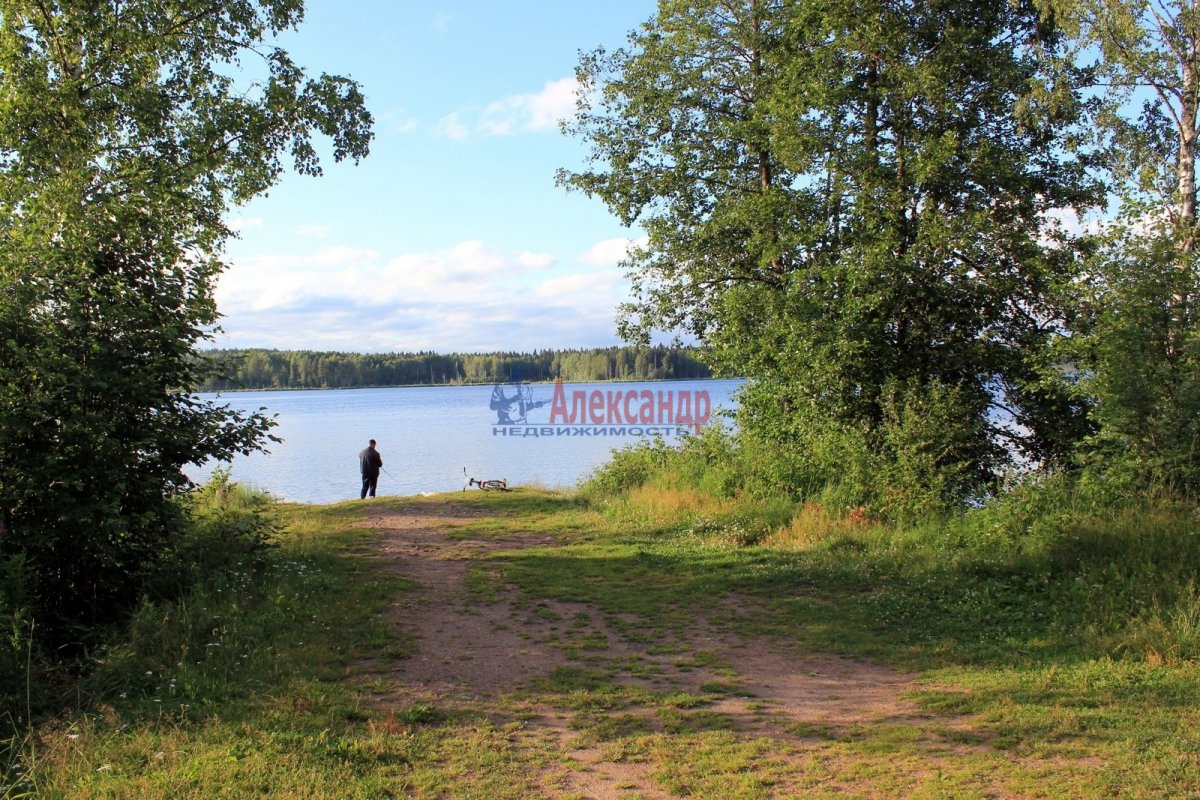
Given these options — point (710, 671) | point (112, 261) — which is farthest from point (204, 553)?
point (710, 671)

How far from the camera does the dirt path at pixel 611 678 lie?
4695 millimetres

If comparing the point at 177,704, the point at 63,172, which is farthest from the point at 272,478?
the point at 177,704

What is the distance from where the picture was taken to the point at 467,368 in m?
126

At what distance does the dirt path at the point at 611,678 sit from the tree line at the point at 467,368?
2640 inches

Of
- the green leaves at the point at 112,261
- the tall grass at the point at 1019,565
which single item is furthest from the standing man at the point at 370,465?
the tall grass at the point at 1019,565

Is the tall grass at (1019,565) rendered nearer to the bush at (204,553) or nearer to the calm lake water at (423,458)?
the bush at (204,553)

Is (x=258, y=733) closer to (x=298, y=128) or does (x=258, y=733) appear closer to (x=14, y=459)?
(x=14, y=459)

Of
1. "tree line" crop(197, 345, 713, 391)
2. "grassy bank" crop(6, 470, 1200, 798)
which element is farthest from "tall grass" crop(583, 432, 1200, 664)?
"tree line" crop(197, 345, 713, 391)

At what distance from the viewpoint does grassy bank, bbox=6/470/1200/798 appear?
13.9ft

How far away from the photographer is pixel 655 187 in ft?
58.5

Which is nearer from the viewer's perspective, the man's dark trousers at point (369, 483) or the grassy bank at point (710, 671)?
the grassy bank at point (710, 671)

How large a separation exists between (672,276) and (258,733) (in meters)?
14.8

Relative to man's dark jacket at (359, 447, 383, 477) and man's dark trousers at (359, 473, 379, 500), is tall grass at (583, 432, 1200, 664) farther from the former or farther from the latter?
man's dark trousers at (359, 473, 379, 500)

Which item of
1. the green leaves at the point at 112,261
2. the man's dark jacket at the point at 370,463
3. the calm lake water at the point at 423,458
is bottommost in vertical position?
the calm lake water at the point at 423,458
